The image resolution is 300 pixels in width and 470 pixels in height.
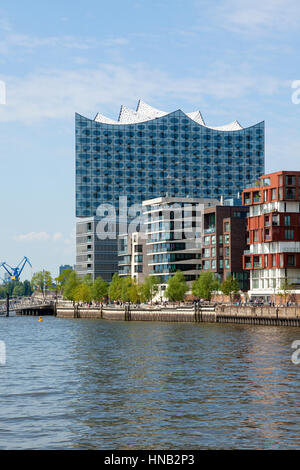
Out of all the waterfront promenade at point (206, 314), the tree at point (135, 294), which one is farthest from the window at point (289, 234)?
the tree at point (135, 294)

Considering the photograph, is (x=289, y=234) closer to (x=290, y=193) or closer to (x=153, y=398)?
(x=290, y=193)

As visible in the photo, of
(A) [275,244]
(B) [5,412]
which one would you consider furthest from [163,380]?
(A) [275,244]

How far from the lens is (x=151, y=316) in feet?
525

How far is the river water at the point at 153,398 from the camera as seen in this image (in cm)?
3447

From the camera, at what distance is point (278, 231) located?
149250mm

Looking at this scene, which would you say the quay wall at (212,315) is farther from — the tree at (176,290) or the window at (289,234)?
the window at (289,234)

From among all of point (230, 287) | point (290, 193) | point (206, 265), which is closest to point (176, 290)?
point (230, 287)

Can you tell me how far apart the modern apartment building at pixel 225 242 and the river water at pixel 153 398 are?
97100mm

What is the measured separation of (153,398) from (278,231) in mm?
106623

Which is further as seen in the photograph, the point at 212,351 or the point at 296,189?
the point at 296,189

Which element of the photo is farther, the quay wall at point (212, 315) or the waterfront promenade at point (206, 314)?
the waterfront promenade at point (206, 314)
